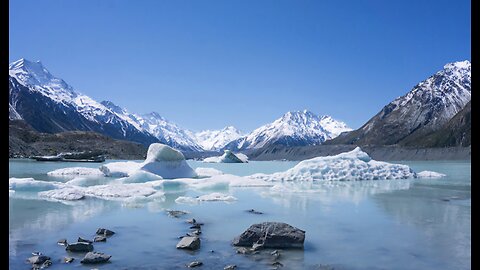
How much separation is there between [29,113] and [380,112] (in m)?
141

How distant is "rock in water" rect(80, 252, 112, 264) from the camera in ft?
20.5

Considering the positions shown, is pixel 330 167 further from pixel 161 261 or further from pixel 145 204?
pixel 161 261

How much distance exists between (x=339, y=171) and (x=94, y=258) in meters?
23.7

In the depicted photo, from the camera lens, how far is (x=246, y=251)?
22.9ft

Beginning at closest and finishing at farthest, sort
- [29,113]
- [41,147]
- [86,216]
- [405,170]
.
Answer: [86,216], [405,170], [41,147], [29,113]

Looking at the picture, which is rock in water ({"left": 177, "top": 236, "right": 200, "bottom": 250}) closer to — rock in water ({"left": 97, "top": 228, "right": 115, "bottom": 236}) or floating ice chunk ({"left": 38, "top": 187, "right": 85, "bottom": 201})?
rock in water ({"left": 97, "top": 228, "right": 115, "bottom": 236})

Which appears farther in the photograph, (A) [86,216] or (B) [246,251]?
(A) [86,216]

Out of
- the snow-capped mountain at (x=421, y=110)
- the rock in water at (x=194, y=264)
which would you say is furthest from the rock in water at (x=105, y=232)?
the snow-capped mountain at (x=421, y=110)

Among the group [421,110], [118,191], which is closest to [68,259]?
[118,191]

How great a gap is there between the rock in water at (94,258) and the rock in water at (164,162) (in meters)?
21.2

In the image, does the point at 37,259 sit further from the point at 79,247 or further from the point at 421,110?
the point at 421,110

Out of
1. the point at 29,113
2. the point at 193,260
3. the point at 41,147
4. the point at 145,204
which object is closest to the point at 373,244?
the point at 193,260

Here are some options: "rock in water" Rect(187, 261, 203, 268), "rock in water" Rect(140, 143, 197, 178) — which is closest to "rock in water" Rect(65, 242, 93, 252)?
"rock in water" Rect(187, 261, 203, 268)

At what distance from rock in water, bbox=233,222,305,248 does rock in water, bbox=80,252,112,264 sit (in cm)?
241
